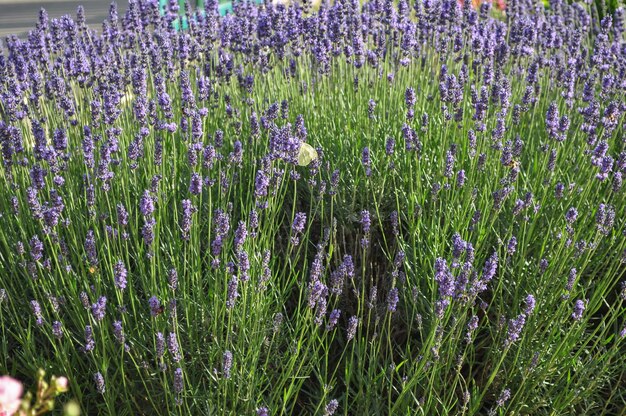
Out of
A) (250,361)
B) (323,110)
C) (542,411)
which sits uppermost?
(323,110)

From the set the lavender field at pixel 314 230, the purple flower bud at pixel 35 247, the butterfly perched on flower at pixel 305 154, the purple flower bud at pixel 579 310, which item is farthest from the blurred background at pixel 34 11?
the purple flower bud at pixel 579 310

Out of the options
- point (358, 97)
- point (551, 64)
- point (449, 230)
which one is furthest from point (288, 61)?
point (449, 230)

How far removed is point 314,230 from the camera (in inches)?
149

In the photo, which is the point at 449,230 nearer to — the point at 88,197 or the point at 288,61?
the point at 88,197

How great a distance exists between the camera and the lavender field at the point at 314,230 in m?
2.53

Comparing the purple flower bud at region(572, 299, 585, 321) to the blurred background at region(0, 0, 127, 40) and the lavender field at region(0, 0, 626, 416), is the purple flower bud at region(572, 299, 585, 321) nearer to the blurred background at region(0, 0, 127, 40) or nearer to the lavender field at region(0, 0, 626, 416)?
the lavender field at region(0, 0, 626, 416)

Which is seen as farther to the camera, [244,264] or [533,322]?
[533,322]

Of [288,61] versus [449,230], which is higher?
[288,61]

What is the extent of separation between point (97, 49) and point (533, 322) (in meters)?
3.26

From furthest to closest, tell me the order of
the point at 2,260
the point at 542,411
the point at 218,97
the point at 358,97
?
1. the point at 358,97
2. the point at 218,97
3. the point at 2,260
4. the point at 542,411

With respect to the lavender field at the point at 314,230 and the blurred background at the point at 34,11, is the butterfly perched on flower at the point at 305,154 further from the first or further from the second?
the blurred background at the point at 34,11

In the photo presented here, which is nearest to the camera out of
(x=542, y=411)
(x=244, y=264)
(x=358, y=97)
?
(x=244, y=264)

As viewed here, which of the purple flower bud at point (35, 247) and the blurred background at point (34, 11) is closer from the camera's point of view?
the purple flower bud at point (35, 247)

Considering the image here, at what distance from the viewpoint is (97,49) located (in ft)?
15.7
